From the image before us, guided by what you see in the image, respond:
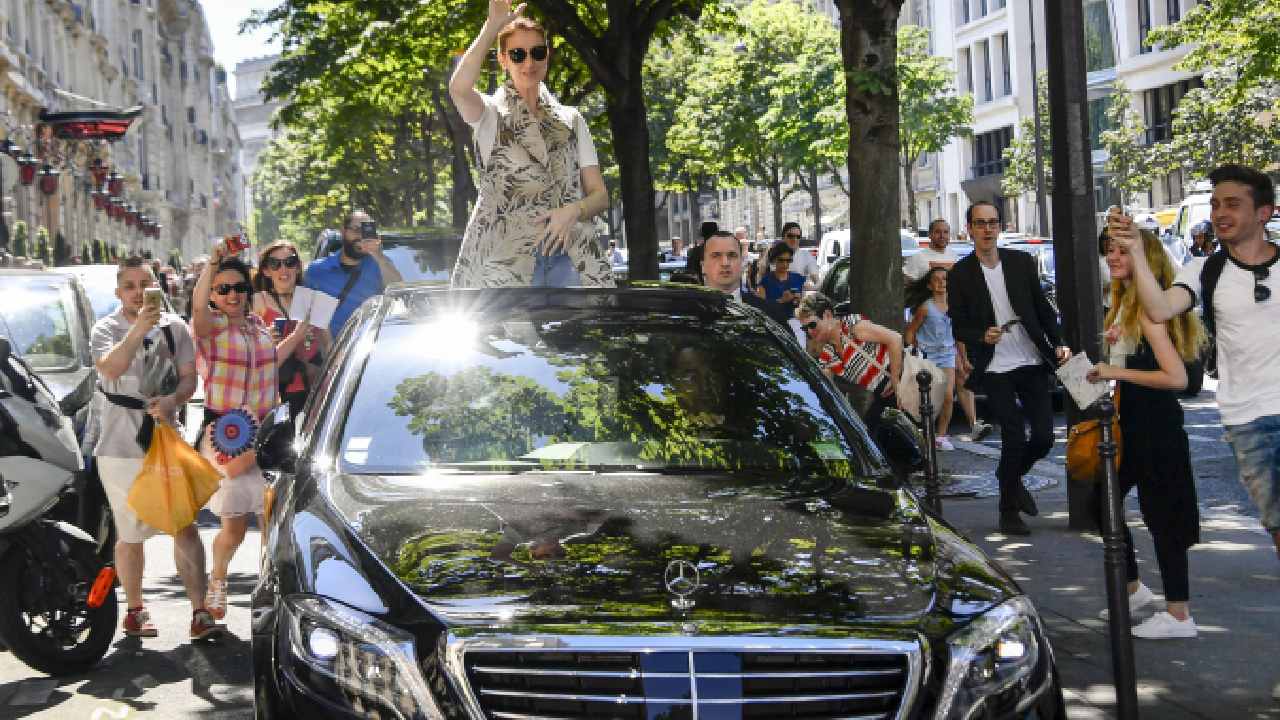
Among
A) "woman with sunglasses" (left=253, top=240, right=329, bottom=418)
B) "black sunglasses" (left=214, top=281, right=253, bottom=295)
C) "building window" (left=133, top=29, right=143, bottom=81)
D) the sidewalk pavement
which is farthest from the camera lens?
"building window" (left=133, top=29, right=143, bottom=81)

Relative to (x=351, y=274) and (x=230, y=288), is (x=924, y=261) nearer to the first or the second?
(x=351, y=274)

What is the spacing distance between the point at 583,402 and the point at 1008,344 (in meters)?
5.90

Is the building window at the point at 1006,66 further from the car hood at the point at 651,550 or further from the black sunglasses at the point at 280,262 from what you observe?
the car hood at the point at 651,550

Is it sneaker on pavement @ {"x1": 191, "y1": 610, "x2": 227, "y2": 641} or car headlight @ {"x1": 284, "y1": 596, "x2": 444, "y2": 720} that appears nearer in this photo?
car headlight @ {"x1": 284, "y1": 596, "x2": 444, "y2": 720}

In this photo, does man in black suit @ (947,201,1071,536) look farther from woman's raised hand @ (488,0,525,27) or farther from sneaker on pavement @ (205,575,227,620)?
sneaker on pavement @ (205,575,227,620)

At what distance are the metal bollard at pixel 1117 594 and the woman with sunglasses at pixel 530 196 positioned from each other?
98.2 inches

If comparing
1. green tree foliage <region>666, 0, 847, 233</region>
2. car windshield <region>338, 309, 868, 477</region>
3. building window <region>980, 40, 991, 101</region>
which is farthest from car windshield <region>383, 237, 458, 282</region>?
building window <region>980, 40, 991, 101</region>

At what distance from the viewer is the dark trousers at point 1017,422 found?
10.3 metres

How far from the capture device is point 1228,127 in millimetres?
47844

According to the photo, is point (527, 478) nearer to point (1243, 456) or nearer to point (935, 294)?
point (1243, 456)

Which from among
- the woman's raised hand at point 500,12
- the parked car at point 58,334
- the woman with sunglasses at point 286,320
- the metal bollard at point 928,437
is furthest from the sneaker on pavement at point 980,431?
the woman's raised hand at point 500,12

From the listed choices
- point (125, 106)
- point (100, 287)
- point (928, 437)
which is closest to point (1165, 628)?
point (928, 437)

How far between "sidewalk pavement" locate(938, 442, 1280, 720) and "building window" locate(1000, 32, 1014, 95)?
6117 cm

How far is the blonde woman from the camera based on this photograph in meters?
7.19
